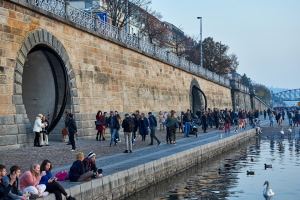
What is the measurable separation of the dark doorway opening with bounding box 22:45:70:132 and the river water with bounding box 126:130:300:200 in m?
7.78

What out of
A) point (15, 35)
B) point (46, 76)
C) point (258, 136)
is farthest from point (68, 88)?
point (258, 136)

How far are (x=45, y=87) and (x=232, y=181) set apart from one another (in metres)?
11.7

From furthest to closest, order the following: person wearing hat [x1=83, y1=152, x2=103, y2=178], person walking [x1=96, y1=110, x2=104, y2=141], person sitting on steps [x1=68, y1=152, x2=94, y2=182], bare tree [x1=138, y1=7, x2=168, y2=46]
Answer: bare tree [x1=138, y1=7, x2=168, y2=46], person walking [x1=96, y1=110, x2=104, y2=141], person wearing hat [x1=83, y1=152, x2=103, y2=178], person sitting on steps [x1=68, y1=152, x2=94, y2=182]

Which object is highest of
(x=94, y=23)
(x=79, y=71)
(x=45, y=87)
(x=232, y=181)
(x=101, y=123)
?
(x=94, y=23)

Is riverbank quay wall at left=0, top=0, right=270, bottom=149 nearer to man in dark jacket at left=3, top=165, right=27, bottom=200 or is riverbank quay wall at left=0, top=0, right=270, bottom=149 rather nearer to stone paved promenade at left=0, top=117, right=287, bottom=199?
stone paved promenade at left=0, top=117, right=287, bottom=199

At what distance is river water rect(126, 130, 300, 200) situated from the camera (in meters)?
12.2

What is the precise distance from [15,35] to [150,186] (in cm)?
856

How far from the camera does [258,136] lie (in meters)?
36.2

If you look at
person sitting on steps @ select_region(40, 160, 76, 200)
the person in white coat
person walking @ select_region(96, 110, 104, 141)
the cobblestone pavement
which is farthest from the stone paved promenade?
person walking @ select_region(96, 110, 104, 141)

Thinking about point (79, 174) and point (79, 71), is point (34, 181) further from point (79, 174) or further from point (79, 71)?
point (79, 71)

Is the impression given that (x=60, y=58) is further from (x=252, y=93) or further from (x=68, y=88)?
(x=252, y=93)

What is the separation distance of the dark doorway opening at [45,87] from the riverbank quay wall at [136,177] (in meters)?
7.27

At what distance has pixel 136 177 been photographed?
12453mm

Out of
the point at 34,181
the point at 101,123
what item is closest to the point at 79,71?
the point at 101,123
